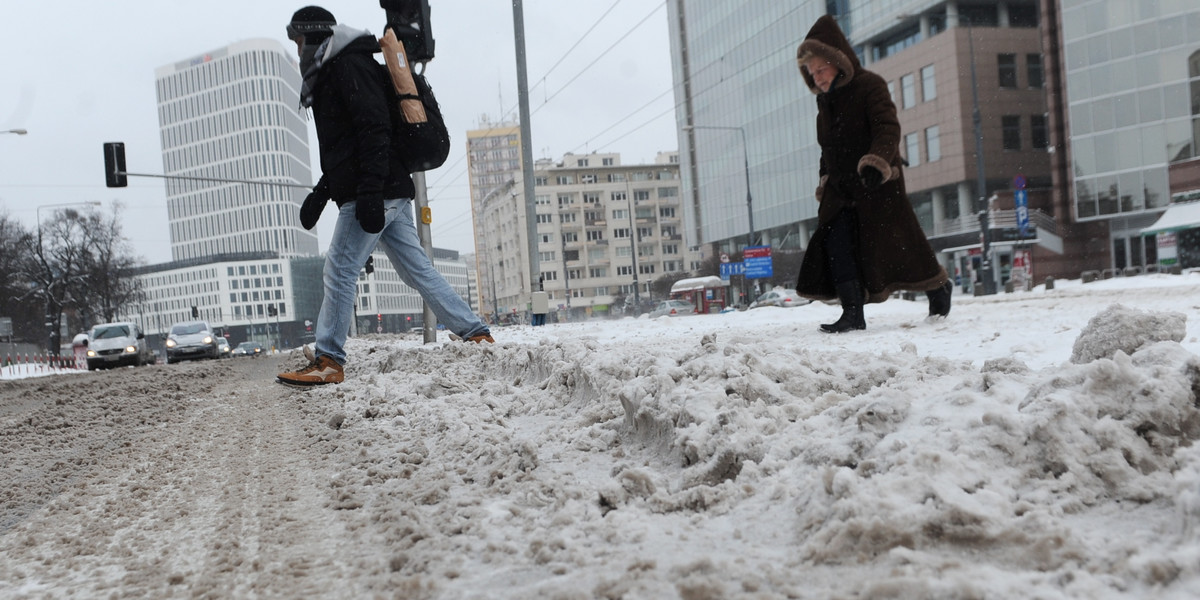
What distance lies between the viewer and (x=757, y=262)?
49.6m

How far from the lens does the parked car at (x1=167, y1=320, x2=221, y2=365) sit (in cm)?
2981

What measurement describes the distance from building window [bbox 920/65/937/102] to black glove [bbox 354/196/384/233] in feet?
157

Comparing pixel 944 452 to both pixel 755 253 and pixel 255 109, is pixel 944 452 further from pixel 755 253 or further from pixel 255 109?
pixel 255 109

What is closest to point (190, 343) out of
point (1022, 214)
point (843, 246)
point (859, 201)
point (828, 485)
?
point (843, 246)

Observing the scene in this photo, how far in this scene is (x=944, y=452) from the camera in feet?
5.76

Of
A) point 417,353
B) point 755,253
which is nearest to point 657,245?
point 755,253

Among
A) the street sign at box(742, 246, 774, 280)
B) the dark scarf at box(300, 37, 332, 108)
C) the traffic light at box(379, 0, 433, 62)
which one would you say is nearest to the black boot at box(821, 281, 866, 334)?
the dark scarf at box(300, 37, 332, 108)

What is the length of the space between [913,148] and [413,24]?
45.3 m

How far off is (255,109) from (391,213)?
440 feet

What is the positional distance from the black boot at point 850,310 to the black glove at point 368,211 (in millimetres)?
2875

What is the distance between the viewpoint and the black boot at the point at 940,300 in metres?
5.56

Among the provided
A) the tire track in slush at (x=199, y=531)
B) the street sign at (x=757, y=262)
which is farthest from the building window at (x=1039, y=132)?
the tire track in slush at (x=199, y=531)

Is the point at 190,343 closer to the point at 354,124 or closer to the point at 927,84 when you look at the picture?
the point at 354,124

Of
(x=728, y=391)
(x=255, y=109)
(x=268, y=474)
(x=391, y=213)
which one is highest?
(x=255, y=109)
